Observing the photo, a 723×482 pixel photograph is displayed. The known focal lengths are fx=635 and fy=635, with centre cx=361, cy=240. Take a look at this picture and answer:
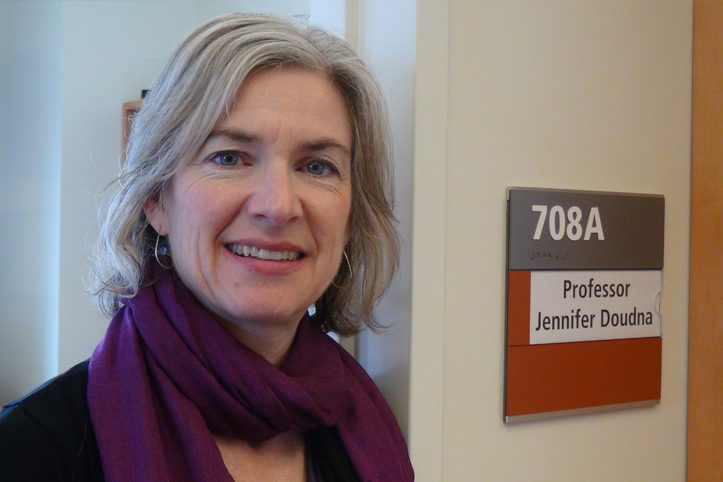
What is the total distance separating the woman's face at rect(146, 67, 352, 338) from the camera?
857 millimetres

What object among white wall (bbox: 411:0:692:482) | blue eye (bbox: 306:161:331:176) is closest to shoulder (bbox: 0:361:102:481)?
blue eye (bbox: 306:161:331:176)

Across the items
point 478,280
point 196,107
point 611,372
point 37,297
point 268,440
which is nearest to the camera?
point 196,107

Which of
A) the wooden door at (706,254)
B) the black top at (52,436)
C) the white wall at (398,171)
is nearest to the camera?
the black top at (52,436)

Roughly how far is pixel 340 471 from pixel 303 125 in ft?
1.73

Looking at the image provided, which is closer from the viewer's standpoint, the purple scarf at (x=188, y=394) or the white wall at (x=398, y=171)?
the purple scarf at (x=188, y=394)

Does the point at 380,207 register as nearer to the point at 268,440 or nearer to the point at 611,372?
the point at 268,440

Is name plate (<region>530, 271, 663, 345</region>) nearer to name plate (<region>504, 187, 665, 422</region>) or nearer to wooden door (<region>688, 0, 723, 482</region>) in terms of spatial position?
name plate (<region>504, 187, 665, 422</region>)

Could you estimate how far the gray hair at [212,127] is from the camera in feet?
2.83

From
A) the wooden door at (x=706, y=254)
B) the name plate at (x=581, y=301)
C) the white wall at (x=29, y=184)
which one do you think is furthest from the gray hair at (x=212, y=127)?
the white wall at (x=29, y=184)

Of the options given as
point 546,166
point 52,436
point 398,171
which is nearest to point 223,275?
point 52,436

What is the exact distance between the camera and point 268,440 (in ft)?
3.20

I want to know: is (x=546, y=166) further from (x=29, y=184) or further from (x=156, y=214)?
(x=29, y=184)

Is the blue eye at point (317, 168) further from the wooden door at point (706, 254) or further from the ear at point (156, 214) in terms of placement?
the wooden door at point (706, 254)

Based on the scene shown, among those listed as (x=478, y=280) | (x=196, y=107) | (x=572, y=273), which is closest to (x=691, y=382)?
(x=572, y=273)
